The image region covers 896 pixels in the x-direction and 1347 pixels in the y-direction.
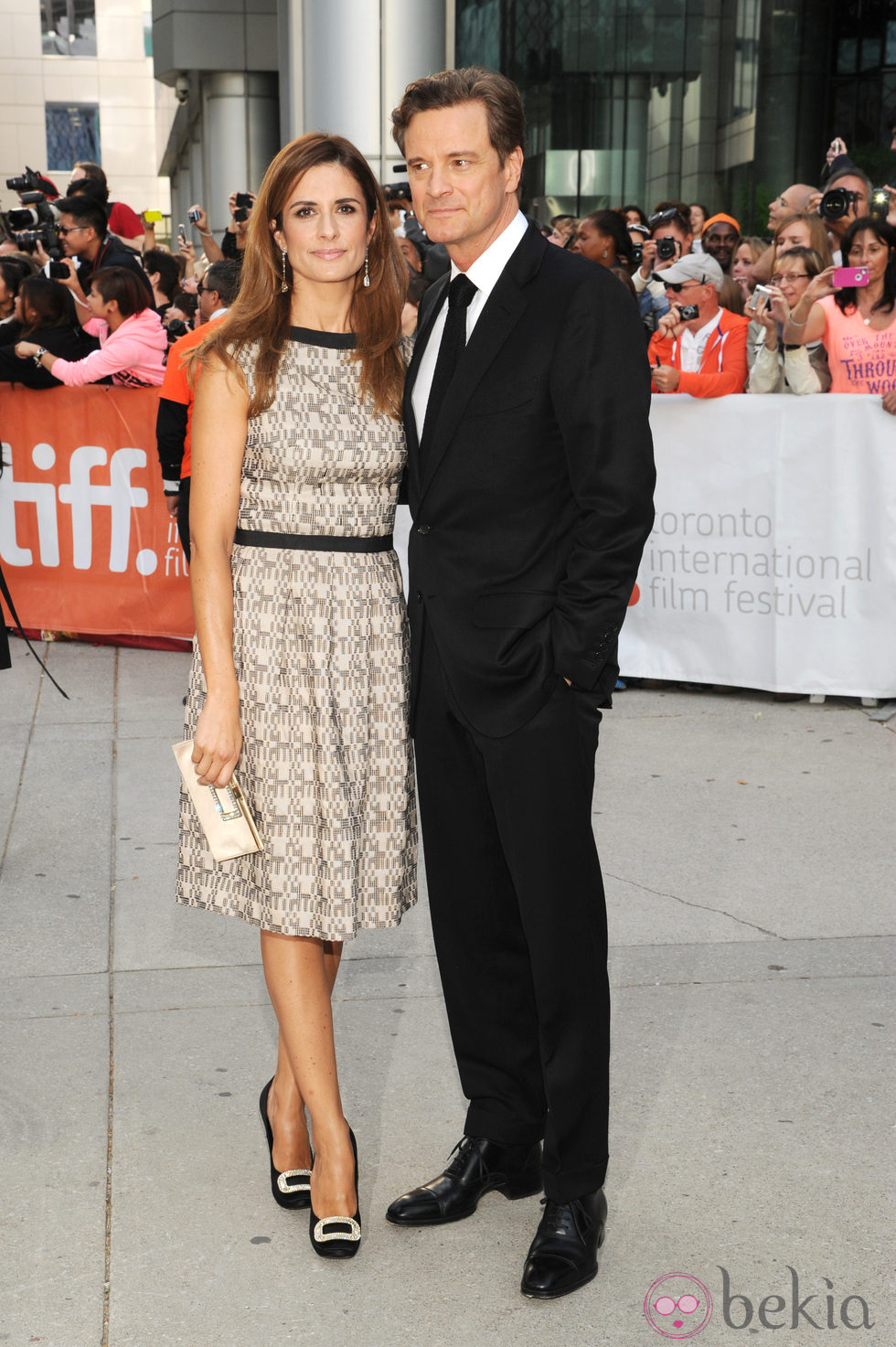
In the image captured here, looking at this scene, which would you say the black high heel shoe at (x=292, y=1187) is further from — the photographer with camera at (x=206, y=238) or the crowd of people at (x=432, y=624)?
the photographer with camera at (x=206, y=238)

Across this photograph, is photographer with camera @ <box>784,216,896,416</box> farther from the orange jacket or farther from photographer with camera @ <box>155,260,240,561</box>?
photographer with camera @ <box>155,260,240,561</box>

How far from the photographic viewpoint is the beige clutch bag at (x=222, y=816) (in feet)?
9.78

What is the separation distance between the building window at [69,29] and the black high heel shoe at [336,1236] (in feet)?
192

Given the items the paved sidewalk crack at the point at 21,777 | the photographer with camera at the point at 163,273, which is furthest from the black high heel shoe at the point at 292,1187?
the photographer with camera at the point at 163,273

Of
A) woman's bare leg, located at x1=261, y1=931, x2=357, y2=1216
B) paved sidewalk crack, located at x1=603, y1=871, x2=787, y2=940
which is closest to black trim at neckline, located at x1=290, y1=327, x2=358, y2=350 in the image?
woman's bare leg, located at x1=261, y1=931, x2=357, y2=1216

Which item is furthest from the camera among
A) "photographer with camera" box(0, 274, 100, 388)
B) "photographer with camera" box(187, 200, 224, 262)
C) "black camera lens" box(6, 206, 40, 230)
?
"photographer with camera" box(187, 200, 224, 262)

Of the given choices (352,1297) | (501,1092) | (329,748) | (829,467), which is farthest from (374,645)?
(829,467)

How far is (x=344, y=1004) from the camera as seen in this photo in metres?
4.20

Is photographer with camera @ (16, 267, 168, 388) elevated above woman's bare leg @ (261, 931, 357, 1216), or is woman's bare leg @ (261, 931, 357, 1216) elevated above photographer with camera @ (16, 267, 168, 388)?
photographer with camera @ (16, 267, 168, 388)

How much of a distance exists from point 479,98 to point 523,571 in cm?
87

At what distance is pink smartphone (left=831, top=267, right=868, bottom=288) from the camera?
728cm

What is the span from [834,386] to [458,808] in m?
5.07

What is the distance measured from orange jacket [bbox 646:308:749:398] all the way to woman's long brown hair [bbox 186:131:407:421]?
4.55 metres

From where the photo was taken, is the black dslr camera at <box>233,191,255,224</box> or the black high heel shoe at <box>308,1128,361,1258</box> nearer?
the black high heel shoe at <box>308,1128,361,1258</box>
